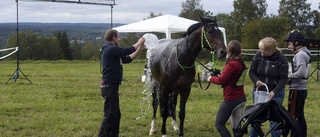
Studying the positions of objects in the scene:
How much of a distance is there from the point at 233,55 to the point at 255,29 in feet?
140

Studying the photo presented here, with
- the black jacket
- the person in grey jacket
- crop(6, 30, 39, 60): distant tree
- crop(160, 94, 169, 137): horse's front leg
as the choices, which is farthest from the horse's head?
crop(6, 30, 39, 60): distant tree

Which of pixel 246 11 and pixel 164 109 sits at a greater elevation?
pixel 246 11

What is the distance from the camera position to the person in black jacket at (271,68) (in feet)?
18.4

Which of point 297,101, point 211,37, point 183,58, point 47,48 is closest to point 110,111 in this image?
point 183,58

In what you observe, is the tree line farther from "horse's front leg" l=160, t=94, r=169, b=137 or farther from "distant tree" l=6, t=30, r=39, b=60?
"horse's front leg" l=160, t=94, r=169, b=137

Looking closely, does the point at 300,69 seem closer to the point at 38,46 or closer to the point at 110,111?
the point at 110,111

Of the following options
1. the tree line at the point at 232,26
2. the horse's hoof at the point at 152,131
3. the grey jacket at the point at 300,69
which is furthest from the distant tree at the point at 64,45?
the grey jacket at the point at 300,69

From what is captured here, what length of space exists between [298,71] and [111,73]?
2.56 metres

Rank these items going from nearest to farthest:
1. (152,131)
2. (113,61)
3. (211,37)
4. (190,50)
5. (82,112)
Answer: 1. (113,61)
2. (211,37)
3. (190,50)
4. (152,131)
5. (82,112)

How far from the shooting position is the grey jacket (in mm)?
6090

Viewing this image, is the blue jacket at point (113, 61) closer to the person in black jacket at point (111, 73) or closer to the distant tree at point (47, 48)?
the person in black jacket at point (111, 73)

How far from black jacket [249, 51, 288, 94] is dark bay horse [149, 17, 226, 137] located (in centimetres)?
59

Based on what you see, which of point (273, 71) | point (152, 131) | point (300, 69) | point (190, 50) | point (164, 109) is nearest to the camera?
point (273, 71)

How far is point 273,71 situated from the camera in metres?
5.68
